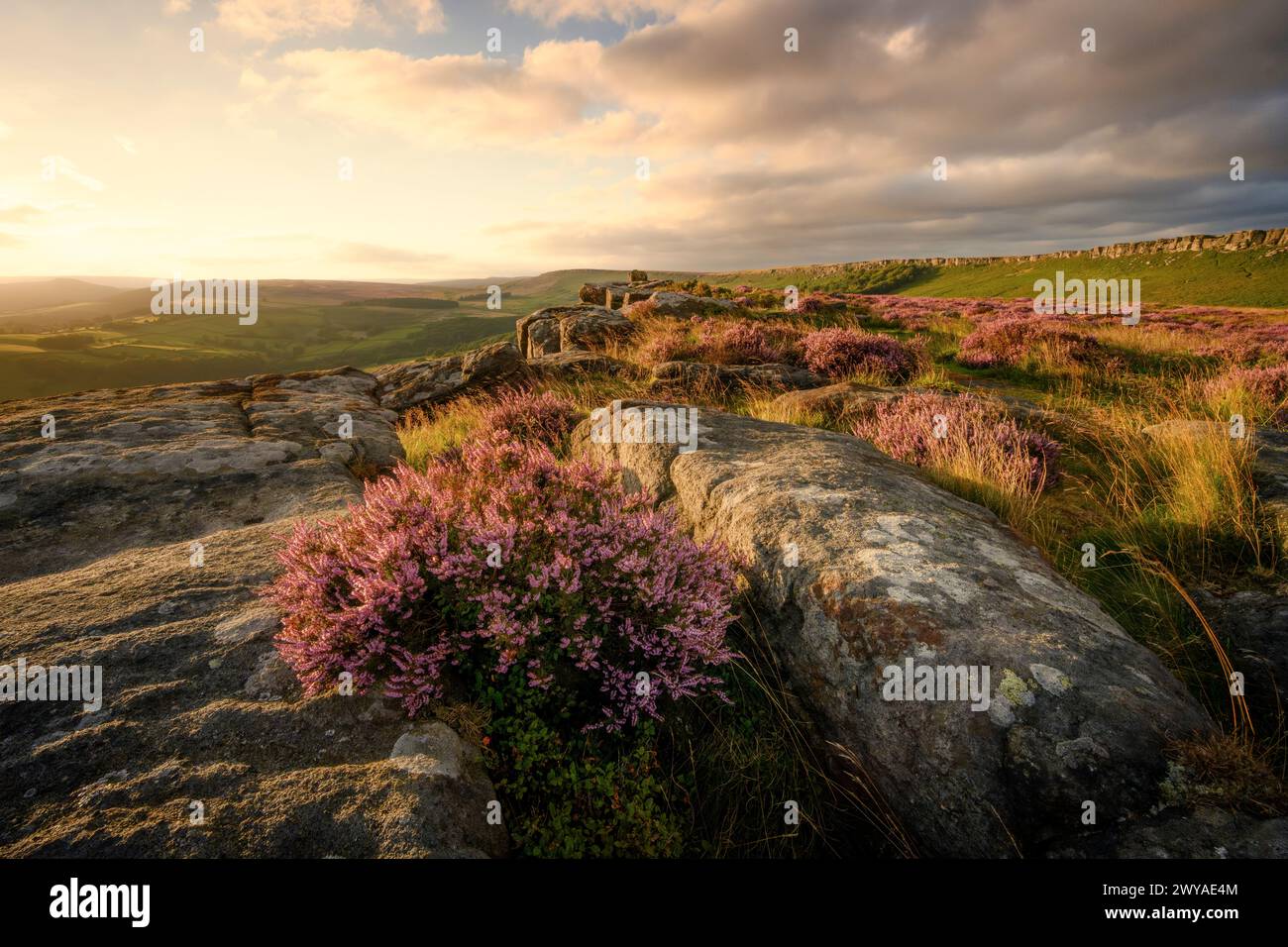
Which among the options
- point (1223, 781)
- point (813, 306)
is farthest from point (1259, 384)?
point (813, 306)

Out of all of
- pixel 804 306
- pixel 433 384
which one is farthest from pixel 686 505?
pixel 804 306

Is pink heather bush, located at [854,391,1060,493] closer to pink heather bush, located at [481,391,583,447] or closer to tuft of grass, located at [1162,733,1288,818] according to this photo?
tuft of grass, located at [1162,733,1288,818]

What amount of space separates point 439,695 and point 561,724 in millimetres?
718

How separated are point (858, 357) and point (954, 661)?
407 inches

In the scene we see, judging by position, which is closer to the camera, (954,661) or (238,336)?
(954,661)

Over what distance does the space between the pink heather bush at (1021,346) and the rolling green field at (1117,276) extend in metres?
62.6

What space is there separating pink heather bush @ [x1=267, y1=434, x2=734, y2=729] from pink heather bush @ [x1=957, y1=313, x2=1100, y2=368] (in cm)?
1309

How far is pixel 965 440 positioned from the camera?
20.5 ft

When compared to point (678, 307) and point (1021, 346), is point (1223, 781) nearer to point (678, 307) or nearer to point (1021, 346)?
point (1021, 346)

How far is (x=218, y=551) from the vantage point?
4074 mm

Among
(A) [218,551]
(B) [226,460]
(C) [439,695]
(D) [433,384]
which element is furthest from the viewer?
(D) [433,384]

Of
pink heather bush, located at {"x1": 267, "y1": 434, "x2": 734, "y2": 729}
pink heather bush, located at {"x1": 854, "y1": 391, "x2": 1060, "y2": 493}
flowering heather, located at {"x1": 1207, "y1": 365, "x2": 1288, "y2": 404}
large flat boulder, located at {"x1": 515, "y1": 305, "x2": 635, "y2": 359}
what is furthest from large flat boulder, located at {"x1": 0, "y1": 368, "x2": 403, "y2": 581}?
flowering heather, located at {"x1": 1207, "y1": 365, "x2": 1288, "y2": 404}
